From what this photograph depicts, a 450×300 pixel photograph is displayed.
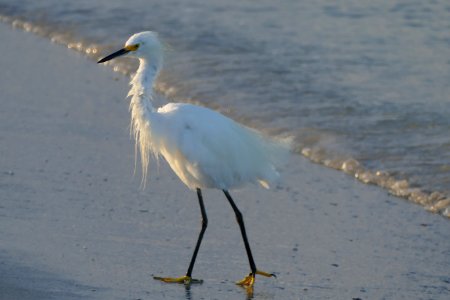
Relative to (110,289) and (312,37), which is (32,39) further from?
(110,289)

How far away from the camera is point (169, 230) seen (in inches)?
214

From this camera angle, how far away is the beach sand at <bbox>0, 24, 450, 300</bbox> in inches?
186

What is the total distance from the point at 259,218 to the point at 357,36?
4.50m

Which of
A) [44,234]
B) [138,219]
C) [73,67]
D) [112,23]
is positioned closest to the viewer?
[44,234]

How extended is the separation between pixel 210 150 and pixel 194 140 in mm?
96

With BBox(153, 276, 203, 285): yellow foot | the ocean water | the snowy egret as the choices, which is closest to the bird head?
the snowy egret

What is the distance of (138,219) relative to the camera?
5.55m

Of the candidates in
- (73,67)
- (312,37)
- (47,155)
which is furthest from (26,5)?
(47,155)

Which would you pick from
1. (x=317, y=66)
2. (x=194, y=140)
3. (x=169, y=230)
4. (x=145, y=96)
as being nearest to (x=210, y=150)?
(x=194, y=140)

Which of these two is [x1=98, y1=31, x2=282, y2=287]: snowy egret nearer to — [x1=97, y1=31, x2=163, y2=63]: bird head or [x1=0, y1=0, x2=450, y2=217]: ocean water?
[x1=97, y1=31, x2=163, y2=63]: bird head

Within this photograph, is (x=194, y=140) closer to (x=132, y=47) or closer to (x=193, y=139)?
(x=193, y=139)

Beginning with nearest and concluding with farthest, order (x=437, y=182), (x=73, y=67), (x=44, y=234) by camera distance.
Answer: (x=44, y=234) < (x=437, y=182) < (x=73, y=67)

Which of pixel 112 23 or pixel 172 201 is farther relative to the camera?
pixel 112 23

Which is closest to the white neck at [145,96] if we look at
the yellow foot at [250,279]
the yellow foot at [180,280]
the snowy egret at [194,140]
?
the snowy egret at [194,140]
